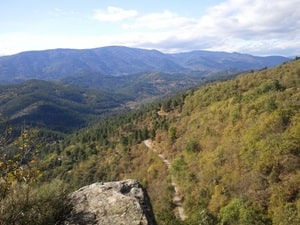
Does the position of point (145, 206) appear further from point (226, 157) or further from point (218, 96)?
point (218, 96)

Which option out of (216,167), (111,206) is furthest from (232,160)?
(111,206)

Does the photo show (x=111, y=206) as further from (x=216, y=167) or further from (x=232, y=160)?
(x=216, y=167)

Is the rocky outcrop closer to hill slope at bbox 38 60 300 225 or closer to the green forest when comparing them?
the green forest

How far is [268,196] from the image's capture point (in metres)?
40.6

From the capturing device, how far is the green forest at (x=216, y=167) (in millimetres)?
9453

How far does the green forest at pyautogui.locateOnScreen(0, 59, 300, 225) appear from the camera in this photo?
31.0 feet

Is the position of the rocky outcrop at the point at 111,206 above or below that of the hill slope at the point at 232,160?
above

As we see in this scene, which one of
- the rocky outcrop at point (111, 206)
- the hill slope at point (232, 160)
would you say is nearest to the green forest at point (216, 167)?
the hill slope at point (232, 160)

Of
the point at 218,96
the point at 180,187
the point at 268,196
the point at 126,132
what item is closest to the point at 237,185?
the point at 268,196

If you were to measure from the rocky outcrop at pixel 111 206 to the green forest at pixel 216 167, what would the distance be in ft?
1.58

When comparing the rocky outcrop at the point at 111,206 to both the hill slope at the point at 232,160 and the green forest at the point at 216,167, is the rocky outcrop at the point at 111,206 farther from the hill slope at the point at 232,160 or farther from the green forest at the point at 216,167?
the hill slope at the point at 232,160

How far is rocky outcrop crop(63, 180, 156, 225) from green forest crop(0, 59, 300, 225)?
1.58ft

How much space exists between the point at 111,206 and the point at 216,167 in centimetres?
4589

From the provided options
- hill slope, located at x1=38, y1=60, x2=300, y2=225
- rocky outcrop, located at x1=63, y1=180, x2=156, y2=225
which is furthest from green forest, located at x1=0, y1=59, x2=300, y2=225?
rocky outcrop, located at x1=63, y1=180, x2=156, y2=225
